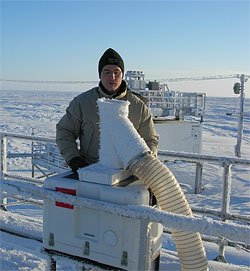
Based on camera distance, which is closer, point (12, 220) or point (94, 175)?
point (94, 175)

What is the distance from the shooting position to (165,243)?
145 inches

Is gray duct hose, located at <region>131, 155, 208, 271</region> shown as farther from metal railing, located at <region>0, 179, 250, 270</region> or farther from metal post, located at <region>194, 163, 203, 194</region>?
metal post, located at <region>194, 163, 203, 194</region>

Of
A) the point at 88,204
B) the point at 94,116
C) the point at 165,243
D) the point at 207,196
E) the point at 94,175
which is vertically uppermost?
the point at 94,116

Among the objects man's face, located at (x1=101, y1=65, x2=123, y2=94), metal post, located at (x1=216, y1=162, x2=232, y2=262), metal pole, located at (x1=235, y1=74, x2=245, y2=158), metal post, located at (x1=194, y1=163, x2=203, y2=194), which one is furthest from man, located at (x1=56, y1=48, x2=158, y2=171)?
metal pole, located at (x1=235, y1=74, x2=245, y2=158)

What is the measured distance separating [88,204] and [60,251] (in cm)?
47

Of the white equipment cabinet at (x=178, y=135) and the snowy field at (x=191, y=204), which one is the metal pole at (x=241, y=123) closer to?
the snowy field at (x=191, y=204)

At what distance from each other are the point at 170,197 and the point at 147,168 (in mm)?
213

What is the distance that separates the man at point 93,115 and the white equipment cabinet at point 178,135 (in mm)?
7428

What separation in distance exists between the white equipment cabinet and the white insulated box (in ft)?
26.3

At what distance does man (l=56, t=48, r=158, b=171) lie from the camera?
2.34 meters

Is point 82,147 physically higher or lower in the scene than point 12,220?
higher

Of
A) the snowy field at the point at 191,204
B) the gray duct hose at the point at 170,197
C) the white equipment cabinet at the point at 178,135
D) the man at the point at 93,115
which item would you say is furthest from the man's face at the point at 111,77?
the white equipment cabinet at the point at 178,135

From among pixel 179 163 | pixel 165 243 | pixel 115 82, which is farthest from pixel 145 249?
pixel 179 163

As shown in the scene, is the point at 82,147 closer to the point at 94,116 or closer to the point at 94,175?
the point at 94,116
